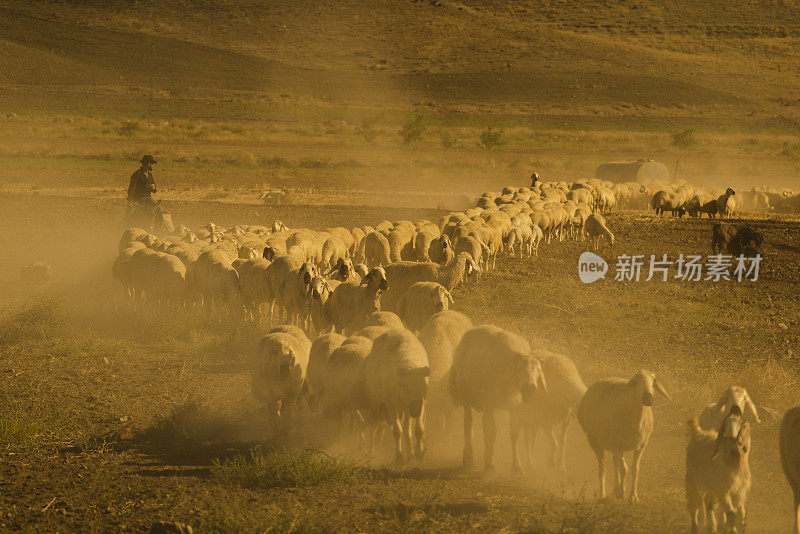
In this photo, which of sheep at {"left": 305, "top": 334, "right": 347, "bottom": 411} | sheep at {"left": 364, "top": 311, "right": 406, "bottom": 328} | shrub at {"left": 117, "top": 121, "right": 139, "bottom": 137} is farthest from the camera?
shrub at {"left": 117, "top": 121, "right": 139, "bottom": 137}

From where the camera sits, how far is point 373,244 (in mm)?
16266

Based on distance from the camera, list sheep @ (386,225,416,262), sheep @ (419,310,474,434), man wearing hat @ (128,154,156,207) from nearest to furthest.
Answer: sheep @ (419,310,474,434), sheep @ (386,225,416,262), man wearing hat @ (128,154,156,207)

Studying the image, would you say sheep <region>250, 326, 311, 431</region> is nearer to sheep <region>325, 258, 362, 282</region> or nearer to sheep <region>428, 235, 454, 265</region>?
sheep <region>325, 258, 362, 282</region>

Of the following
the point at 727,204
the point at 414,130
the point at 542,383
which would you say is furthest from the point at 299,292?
the point at 414,130

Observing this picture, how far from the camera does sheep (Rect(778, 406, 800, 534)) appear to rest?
6504 millimetres

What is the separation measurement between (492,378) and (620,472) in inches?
58.1

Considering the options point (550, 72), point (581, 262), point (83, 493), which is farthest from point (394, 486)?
point (550, 72)

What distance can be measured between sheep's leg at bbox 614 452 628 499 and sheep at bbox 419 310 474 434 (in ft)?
6.86

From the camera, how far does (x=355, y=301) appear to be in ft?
36.9

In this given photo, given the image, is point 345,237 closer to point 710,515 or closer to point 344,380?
point 344,380

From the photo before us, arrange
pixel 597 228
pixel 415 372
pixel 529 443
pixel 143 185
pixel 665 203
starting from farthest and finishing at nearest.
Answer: pixel 665 203 → pixel 597 228 → pixel 143 185 → pixel 529 443 → pixel 415 372

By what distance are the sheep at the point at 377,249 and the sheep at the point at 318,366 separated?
24.4ft

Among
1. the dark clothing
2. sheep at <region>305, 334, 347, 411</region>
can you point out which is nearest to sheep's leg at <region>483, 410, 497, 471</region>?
sheep at <region>305, 334, 347, 411</region>

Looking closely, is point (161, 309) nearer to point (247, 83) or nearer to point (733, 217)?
point (733, 217)
